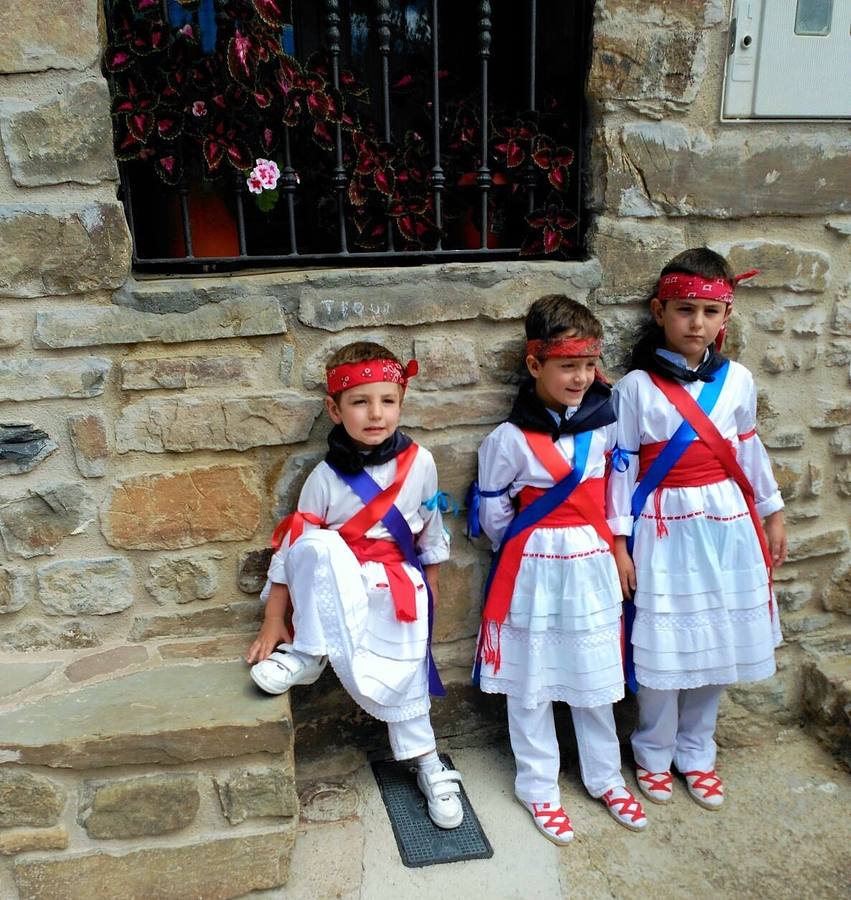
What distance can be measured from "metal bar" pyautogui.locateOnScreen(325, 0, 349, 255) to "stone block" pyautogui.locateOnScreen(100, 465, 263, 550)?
0.80m

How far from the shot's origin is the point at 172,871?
2.10 m

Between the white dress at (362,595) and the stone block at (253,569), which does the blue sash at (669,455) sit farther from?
the stone block at (253,569)

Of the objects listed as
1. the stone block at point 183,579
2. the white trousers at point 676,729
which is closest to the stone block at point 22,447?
the stone block at point 183,579

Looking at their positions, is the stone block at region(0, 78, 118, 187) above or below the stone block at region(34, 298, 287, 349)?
above

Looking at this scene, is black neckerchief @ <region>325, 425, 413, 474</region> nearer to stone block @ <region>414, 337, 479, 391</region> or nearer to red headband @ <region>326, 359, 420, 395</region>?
red headband @ <region>326, 359, 420, 395</region>

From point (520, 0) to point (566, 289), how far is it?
1350 millimetres

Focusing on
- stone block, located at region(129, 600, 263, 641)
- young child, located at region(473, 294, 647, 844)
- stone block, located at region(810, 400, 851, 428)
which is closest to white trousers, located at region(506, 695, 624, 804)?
young child, located at region(473, 294, 647, 844)

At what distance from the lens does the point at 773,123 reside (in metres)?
2.44

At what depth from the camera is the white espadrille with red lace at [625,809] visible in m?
2.44

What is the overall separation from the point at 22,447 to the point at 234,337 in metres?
0.67

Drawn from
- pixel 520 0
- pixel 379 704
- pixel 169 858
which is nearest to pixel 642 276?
pixel 520 0

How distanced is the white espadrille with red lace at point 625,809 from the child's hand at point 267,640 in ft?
3.75

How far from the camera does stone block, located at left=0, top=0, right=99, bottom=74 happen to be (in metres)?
1.99

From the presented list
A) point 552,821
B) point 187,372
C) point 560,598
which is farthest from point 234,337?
point 552,821
